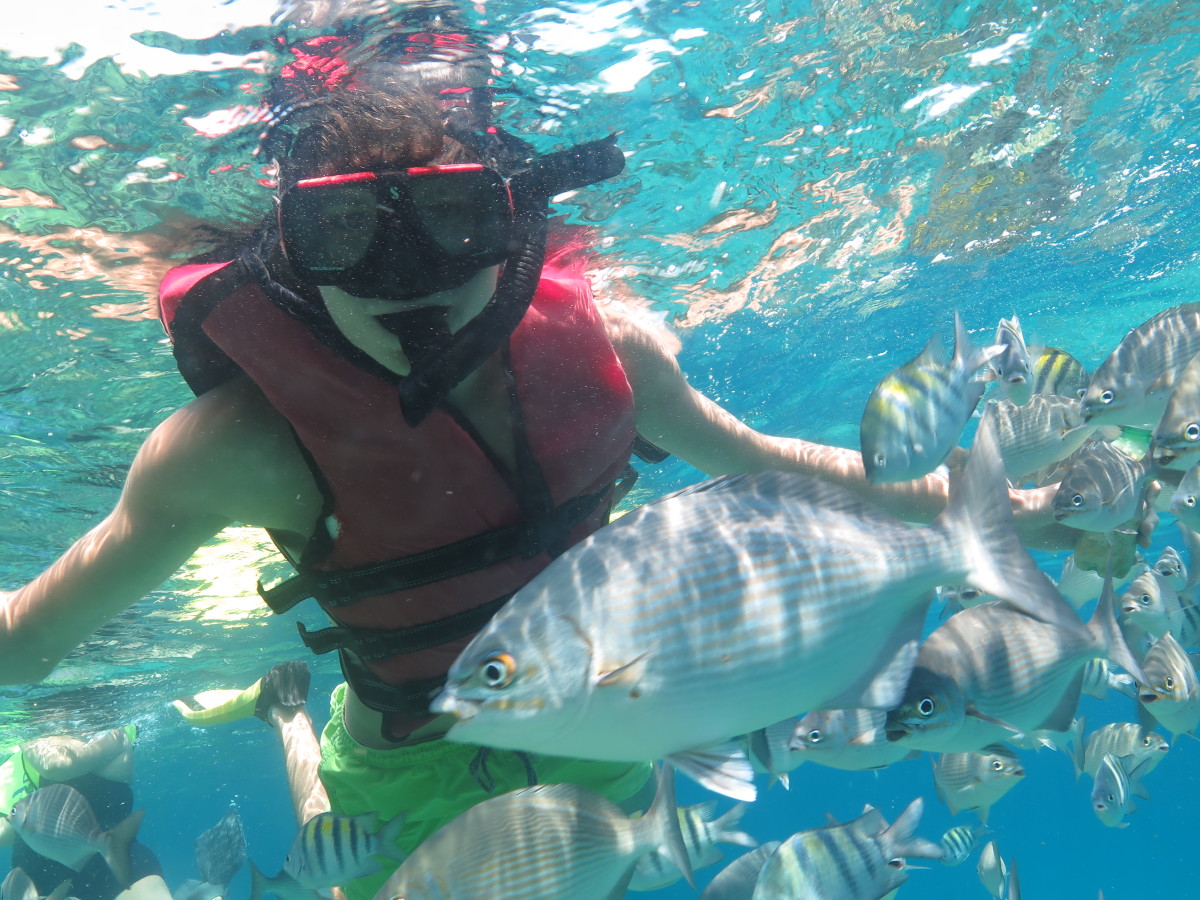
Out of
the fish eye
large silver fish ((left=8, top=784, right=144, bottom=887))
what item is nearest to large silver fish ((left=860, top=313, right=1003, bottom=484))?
the fish eye

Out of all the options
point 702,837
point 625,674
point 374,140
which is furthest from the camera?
point 702,837

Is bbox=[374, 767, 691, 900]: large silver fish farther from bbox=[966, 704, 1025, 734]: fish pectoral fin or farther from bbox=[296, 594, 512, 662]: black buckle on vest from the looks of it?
bbox=[966, 704, 1025, 734]: fish pectoral fin

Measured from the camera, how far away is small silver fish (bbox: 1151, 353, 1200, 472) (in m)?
2.96

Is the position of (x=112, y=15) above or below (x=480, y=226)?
above

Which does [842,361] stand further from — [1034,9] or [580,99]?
[580,99]

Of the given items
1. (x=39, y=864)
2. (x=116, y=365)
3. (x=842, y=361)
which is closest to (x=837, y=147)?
(x=842, y=361)

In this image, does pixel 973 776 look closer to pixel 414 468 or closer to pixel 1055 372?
pixel 1055 372

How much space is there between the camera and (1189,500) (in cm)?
363

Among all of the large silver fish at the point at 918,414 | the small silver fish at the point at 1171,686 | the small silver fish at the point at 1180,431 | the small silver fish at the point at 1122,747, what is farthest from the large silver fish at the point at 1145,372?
the small silver fish at the point at 1122,747

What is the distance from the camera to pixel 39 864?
13.3m

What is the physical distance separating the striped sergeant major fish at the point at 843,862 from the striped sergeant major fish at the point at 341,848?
2182 millimetres

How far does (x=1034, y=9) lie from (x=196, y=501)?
979 cm

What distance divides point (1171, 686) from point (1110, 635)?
3.75m

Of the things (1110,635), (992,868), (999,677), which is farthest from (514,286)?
(992,868)
